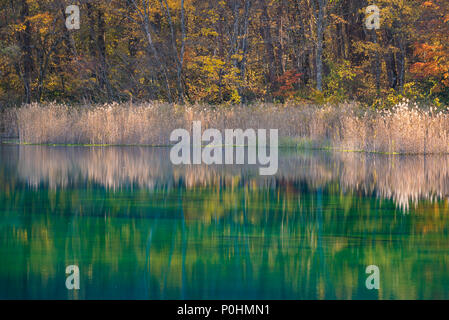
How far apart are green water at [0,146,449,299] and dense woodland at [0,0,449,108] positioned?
18.9 metres

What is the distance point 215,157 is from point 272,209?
1081 centimetres

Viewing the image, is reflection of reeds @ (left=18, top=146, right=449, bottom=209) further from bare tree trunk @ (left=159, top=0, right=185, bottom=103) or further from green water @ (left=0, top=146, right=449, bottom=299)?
bare tree trunk @ (left=159, top=0, right=185, bottom=103)

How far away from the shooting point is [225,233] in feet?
32.1

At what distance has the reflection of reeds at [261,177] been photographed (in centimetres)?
1509

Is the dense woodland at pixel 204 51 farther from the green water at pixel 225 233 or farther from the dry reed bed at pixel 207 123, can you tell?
the green water at pixel 225 233

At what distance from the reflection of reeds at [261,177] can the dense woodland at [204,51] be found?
13206 millimetres

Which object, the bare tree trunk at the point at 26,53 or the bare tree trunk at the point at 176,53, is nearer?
the bare tree trunk at the point at 176,53

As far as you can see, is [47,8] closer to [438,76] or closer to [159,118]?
[159,118]

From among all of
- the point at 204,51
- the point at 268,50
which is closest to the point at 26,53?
the point at 204,51

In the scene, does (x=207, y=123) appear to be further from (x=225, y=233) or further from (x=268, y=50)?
(x=225, y=233)

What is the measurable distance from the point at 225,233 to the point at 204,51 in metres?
31.2

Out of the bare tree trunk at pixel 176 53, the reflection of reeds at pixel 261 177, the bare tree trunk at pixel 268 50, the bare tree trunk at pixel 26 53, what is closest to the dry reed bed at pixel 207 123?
the reflection of reeds at pixel 261 177

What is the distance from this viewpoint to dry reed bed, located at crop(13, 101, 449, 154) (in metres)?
24.5

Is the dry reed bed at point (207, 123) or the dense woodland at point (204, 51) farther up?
the dense woodland at point (204, 51)
